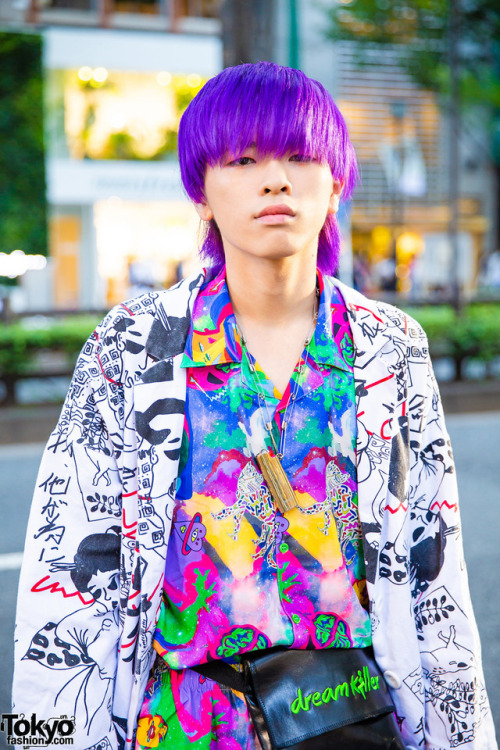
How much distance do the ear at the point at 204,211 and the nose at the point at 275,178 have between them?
0.62 feet

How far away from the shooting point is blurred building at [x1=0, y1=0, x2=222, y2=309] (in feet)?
77.1

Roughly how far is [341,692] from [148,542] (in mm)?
443

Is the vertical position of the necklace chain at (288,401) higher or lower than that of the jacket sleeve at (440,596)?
higher

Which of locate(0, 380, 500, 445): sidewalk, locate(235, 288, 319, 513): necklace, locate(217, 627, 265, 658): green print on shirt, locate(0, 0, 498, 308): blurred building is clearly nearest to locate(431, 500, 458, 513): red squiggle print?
locate(235, 288, 319, 513): necklace

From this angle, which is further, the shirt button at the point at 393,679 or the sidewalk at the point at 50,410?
the sidewalk at the point at 50,410

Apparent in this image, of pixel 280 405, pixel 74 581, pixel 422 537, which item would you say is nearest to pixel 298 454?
pixel 280 405

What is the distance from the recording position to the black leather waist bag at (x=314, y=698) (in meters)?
1.39

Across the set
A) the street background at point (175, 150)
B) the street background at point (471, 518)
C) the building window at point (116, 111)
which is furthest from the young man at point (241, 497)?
the building window at point (116, 111)

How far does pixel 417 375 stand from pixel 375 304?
0.59 feet

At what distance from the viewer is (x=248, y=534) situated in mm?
1521

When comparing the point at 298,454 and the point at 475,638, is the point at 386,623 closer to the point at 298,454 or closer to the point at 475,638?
the point at 475,638

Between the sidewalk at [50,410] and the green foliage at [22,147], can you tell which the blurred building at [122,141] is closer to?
the green foliage at [22,147]

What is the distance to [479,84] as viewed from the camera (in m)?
23.5

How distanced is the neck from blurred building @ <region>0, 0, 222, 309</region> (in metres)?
21.8
